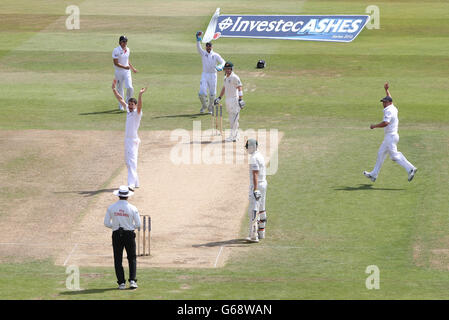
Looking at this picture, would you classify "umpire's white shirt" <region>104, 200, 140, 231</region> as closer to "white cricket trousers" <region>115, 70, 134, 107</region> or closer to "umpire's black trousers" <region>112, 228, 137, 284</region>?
"umpire's black trousers" <region>112, 228, 137, 284</region>

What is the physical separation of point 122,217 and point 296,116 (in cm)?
1517

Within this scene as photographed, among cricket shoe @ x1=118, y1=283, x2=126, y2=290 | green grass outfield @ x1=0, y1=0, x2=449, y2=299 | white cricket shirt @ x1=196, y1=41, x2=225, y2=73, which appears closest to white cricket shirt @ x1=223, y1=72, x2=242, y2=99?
green grass outfield @ x1=0, y1=0, x2=449, y2=299

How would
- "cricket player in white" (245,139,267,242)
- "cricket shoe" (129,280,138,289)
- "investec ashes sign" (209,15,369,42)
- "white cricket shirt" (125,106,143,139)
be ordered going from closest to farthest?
"cricket shoe" (129,280,138,289) < "cricket player in white" (245,139,267,242) < "white cricket shirt" (125,106,143,139) < "investec ashes sign" (209,15,369,42)

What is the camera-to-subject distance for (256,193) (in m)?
18.2

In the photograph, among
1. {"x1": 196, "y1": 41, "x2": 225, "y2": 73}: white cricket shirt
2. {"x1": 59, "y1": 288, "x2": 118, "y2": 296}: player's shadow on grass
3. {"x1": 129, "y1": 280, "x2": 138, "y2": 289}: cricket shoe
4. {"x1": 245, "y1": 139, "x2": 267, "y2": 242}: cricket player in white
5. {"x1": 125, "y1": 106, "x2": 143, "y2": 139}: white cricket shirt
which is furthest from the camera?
{"x1": 196, "y1": 41, "x2": 225, "y2": 73}: white cricket shirt

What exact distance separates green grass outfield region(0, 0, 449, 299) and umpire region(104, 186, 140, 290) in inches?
13.1

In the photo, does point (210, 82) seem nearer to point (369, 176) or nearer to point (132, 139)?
point (132, 139)

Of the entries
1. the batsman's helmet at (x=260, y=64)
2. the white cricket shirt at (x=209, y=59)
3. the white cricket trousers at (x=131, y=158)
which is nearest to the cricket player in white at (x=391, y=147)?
the white cricket trousers at (x=131, y=158)

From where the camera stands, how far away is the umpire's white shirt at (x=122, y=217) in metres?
15.7

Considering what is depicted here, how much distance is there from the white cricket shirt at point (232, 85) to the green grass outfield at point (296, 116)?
2.28 meters

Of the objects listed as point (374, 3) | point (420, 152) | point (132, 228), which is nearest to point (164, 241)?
point (132, 228)

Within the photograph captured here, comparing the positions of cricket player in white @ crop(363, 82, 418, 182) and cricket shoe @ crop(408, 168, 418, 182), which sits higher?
cricket player in white @ crop(363, 82, 418, 182)

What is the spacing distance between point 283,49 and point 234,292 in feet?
87.4

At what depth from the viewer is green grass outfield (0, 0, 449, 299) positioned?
1650cm
